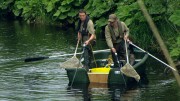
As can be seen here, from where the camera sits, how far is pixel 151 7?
17.8 metres

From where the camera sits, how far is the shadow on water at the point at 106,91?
11977mm

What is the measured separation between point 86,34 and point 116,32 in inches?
34.3

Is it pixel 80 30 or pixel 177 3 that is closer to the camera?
pixel 80 30

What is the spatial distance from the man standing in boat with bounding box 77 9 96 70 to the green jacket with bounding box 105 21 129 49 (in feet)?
1.45

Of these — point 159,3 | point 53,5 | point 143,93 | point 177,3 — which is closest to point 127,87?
point 143,93

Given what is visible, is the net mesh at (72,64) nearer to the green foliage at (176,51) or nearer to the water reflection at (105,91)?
the water reflection at (105,91)

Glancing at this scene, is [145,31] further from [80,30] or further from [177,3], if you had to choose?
[80,30]

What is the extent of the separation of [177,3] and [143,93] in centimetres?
441

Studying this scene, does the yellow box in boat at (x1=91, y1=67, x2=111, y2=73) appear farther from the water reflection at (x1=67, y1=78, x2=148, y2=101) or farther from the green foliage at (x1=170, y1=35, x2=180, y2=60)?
the green foliage at (x1=170, y1=35, x2=180, y2=60)

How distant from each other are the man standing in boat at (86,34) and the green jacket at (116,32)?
1.45ft

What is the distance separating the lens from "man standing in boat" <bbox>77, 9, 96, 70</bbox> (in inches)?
526

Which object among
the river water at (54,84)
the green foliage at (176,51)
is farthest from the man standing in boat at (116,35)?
the green foliage at (176,51)

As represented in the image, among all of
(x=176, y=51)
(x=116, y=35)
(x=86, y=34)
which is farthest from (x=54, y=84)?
(x=176, y=51)

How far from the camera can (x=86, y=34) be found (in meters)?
13.7
